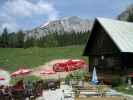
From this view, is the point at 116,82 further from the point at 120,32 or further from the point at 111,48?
the point at 120,32

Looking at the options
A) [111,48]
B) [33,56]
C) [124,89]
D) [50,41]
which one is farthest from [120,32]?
[50,41]

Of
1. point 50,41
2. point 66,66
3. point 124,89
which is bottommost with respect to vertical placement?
point 124,89

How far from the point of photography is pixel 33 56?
71250mm

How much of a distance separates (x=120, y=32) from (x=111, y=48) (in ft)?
7.34

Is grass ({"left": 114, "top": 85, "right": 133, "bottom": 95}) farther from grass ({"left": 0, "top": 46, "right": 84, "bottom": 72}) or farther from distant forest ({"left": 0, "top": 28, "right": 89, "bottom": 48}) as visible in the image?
distant forest ({"left": 0, "top": 28, "right": 89, "bottom": 48})

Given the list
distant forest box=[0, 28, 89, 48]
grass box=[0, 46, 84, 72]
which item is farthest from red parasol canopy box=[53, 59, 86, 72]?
distant forest box=[0, 28, 89, 48]

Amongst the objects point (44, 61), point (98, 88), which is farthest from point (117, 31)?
point (44, 61)

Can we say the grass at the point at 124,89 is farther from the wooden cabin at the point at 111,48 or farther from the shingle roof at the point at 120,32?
the shingle roof at the point at 120,32

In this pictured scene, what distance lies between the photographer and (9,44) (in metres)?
112

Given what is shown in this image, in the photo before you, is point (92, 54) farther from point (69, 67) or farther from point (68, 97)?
point (68, 97)

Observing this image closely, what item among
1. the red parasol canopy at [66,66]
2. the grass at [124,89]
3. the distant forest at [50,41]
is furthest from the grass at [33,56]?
the grass at [124,89]

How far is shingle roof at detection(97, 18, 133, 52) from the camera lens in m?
31.7

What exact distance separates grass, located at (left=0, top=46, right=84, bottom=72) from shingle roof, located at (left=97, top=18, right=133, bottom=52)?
25.6 m

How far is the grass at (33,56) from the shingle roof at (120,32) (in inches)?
1008
